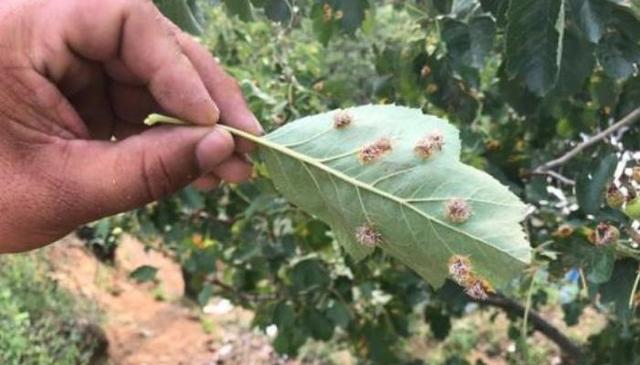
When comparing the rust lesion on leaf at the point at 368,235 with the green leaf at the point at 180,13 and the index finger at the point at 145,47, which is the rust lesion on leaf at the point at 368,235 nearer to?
the index finger at the point at 145,47

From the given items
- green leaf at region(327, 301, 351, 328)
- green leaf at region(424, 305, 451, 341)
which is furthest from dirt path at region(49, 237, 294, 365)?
green leaf at region(327, 301, 351, 328)

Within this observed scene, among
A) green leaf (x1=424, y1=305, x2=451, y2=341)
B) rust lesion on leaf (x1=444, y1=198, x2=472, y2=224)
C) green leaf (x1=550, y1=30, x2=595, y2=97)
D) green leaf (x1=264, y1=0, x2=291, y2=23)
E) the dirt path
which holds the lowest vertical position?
the dirt path

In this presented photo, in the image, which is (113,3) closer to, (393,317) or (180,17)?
(180,17)

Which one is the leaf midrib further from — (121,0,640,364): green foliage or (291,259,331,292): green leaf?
(291,259,331,292): green leaf

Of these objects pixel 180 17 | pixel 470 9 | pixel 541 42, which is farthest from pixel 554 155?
pixel 180 17

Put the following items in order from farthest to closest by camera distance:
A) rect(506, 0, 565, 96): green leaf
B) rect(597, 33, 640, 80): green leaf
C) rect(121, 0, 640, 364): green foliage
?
rect(597, 33, 640, 80): green leaf < rect(121, 0, 640, 364): green foliage < rect(506, 0, 565, 96): green leaf
